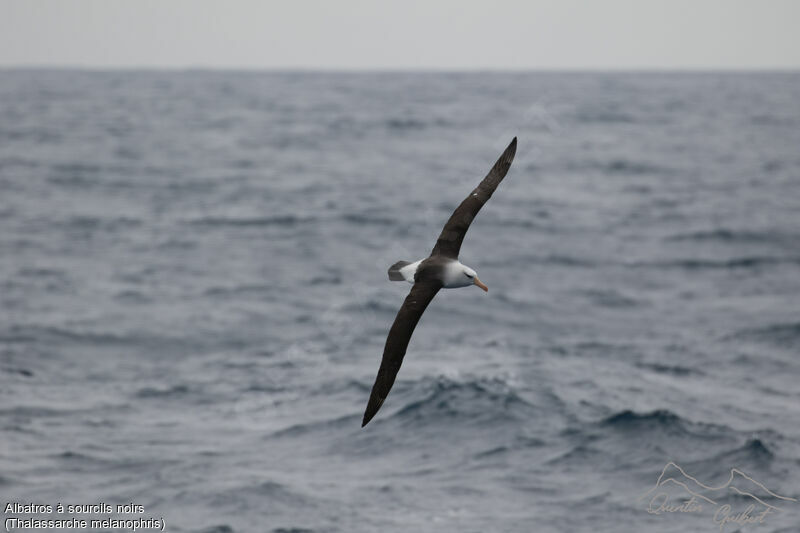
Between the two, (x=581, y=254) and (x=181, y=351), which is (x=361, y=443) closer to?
(x=181, y=351)

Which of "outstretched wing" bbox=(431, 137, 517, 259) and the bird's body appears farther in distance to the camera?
"outstretched wing" bbox=(431, 137, 517, 259)

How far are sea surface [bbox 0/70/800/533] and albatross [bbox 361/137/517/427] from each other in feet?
17.5

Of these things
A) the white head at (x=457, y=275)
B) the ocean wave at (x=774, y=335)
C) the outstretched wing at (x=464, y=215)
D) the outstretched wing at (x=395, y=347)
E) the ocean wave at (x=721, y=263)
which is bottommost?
the ocean wave at (x=774, y=335)

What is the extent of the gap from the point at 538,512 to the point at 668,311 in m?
12.6

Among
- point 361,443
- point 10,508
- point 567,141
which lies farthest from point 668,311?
point 567,141

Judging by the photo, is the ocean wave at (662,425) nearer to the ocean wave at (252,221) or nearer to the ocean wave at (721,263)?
the ocean wave at (721,263)

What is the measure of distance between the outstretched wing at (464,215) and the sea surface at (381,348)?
5.37m

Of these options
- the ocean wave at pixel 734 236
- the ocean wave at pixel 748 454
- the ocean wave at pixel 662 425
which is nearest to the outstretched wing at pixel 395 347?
the ocean wave at pixel 748 454

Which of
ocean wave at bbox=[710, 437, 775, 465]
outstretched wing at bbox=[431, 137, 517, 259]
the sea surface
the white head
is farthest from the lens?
ocean wave at bbox=[710, 437, 775, 465]

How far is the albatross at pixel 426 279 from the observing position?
10023mm

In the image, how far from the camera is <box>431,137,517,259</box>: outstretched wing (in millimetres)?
11203

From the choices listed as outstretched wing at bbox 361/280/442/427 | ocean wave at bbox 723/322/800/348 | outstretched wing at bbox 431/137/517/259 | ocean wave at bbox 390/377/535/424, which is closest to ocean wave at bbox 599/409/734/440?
ocean wave at bbox 390/377/535/424

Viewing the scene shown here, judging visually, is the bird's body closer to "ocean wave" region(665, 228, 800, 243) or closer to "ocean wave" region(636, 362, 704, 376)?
"ocean wave" region(636, 362, 704, 376)

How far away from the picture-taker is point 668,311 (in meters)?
26.5
